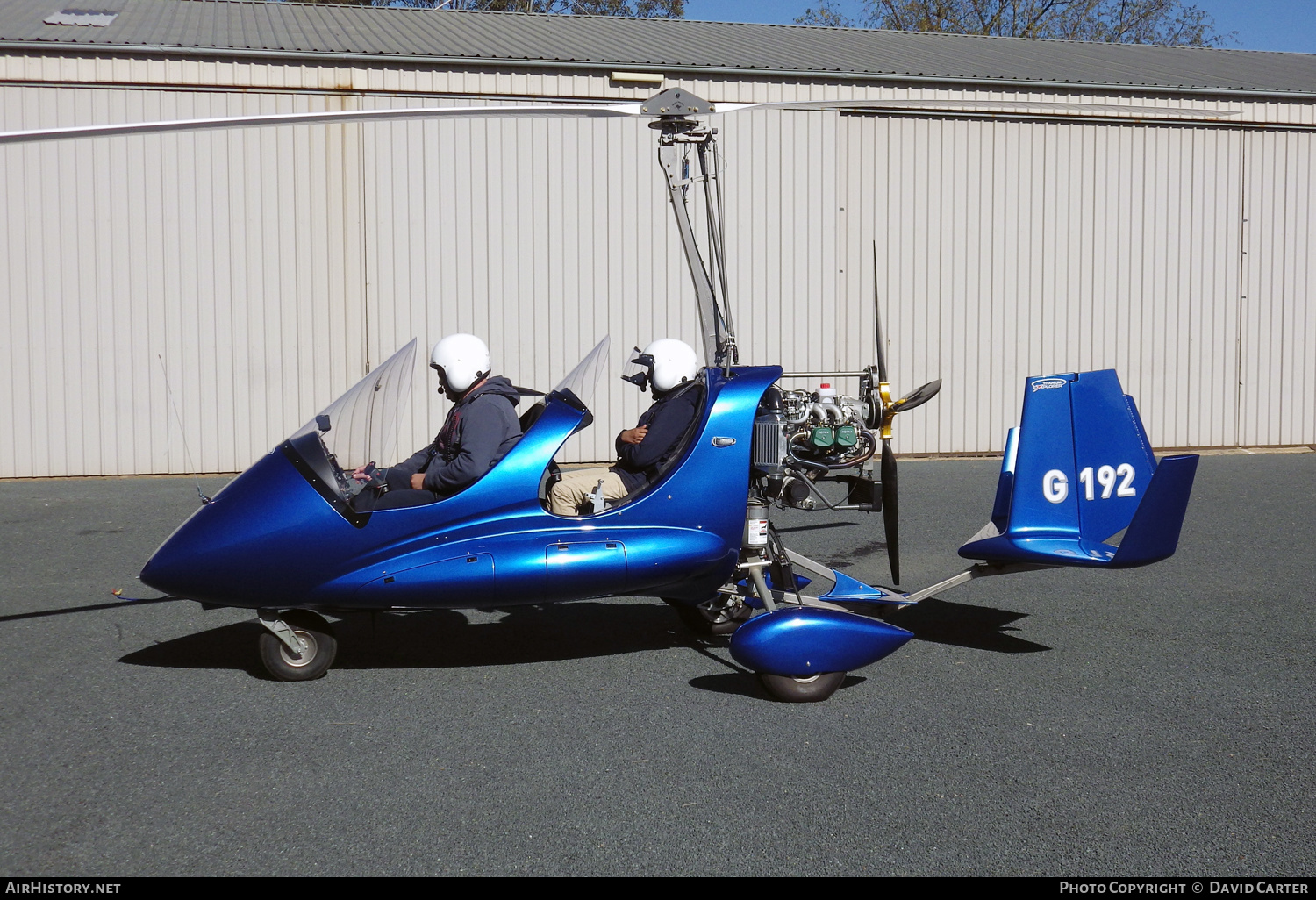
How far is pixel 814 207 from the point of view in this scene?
1272 cm

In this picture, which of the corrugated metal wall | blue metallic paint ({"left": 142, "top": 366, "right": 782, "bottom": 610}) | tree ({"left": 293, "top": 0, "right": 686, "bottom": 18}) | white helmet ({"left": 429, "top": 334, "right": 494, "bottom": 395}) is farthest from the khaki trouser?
tree ({"left": 293, "top": 0, "right": 686, "bottom": 18})

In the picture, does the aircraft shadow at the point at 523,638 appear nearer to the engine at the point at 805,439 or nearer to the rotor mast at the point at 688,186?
the engine at the point at 805,439

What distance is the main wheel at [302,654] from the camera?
493cm

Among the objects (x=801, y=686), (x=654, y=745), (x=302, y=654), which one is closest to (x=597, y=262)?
(x=302, y=654)

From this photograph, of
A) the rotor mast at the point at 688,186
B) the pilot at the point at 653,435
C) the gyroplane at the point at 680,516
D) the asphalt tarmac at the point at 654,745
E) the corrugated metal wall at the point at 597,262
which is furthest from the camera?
the corrugated metal wall at the point at 597,262

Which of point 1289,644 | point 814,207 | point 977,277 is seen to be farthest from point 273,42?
point 1289,644

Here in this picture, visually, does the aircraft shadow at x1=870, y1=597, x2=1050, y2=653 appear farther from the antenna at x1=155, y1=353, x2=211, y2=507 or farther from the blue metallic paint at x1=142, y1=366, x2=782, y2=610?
the antenna at x1=155, y1=353, x2=211, y2=507

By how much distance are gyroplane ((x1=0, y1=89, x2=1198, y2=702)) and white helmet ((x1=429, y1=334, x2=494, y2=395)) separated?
0.19 meters

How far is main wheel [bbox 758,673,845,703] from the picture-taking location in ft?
15.1

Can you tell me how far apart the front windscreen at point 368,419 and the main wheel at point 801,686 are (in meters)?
1.95

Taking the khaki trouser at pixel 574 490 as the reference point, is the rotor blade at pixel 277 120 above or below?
above

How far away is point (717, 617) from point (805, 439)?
3.57 feet

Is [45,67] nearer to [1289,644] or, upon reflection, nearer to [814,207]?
[814,207]

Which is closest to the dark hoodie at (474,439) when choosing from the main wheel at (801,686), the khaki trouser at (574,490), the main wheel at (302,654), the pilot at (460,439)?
the pilot at (460,439)
